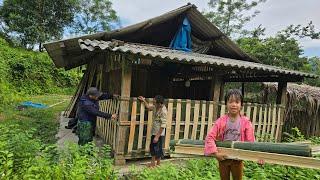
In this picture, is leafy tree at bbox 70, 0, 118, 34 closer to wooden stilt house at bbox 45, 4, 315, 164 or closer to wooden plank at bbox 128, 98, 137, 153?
wooden stilt house at bbox 45, 4, 315, 164

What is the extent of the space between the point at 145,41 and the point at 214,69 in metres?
2.92

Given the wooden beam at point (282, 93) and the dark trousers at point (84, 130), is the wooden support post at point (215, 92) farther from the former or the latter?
the dark trousers at point (84, 130)

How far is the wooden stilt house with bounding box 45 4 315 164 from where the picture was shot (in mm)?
7184

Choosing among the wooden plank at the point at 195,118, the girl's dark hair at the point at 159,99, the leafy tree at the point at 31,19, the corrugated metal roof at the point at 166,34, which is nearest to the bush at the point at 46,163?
the girl's dark hair at the point at 159,99

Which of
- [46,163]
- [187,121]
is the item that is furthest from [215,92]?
[46,163]

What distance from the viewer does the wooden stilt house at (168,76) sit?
7184 mm

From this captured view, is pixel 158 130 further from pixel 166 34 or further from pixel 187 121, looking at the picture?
pixel 166 34

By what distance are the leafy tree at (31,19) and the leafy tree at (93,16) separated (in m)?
2.84

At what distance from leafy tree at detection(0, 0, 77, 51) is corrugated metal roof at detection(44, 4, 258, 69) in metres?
20.9

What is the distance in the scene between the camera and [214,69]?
8703 mm

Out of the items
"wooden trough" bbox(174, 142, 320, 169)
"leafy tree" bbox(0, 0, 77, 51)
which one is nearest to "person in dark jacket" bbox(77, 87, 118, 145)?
"wooden trough" bbox(174, 142, 320, 169)

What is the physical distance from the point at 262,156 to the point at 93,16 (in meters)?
37.9

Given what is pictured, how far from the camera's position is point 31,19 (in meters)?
30.7

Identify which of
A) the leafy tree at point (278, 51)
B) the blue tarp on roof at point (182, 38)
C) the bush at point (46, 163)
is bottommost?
the bush at point (46, 163)
